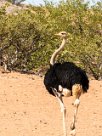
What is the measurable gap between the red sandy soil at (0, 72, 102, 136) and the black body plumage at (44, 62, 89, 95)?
1130 mm

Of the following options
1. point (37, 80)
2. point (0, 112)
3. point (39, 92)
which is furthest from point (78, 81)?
point (37, 80)

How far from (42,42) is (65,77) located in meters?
11.3

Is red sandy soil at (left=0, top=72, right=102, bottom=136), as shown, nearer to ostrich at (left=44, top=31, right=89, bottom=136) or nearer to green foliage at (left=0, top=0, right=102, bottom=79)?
ostrich at (left=44, top=31, right=89, bottom=136)

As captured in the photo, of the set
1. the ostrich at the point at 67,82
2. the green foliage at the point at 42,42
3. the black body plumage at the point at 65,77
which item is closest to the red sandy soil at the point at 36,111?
the ostrich at the point at 67,82

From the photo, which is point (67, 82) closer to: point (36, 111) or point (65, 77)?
point (65, 77)

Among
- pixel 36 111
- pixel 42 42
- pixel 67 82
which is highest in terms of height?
pixel 42 42

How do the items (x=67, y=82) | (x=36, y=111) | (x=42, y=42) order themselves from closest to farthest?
1. (x=67, y=82)
2. (x=36, y=111)
3. (x=42, y=42)

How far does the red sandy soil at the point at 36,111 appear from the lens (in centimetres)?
995

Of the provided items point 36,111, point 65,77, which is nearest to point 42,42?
point 36,111

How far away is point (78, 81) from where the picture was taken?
894 centimetres

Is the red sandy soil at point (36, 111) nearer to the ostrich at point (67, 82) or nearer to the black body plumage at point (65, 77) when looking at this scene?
the ostrich at point (67, 82)

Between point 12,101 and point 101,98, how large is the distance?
2.79m

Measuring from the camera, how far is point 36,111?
11.6m

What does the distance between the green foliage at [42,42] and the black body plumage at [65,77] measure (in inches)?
391
